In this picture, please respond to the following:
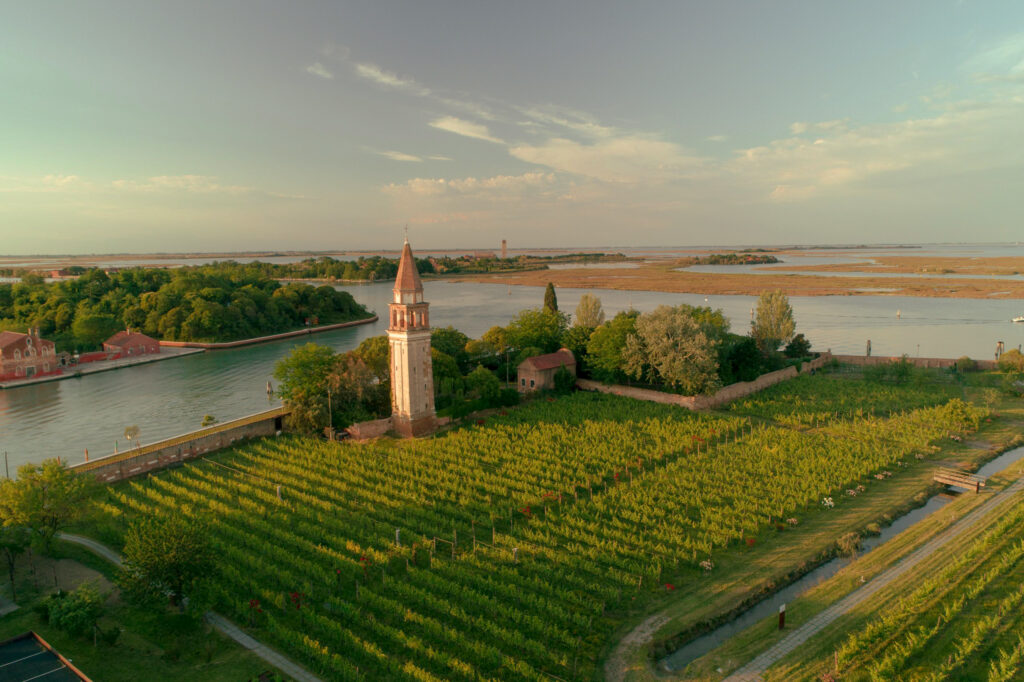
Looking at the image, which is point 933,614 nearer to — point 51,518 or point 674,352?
point 674,352

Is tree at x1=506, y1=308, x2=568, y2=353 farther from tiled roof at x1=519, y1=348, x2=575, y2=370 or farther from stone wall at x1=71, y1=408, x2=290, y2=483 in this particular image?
stone wall at x1=71, y1=408, x2=290, y2=483

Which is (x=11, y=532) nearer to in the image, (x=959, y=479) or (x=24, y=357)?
(x=959, y=479)

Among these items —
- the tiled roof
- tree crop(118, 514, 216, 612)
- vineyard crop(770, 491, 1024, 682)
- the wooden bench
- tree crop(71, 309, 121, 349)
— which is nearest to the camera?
vineyard crop(770, 491, 1024, 682)

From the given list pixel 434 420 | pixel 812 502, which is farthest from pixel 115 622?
pixel 812 502

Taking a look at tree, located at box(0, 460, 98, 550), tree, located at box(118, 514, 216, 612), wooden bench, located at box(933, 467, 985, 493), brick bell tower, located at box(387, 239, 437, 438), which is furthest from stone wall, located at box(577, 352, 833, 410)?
tree, located at box(0, 460, 98, 550)

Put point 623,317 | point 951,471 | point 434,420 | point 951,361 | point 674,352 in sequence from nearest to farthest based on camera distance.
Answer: point 951,471 < point 434,420 < point 674,352 < point 623,317 < point 951,361

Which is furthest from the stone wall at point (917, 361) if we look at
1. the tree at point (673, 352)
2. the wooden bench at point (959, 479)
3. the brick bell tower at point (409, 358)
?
the brick bell tower at point (409, 358)
